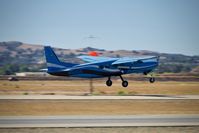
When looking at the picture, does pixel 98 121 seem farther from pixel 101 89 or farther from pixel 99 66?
pixel 101 89

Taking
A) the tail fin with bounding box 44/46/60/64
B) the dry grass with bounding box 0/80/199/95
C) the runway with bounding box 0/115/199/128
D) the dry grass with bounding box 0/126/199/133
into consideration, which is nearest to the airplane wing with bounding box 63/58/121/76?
the tail fin with bounding box 44/46/60/64

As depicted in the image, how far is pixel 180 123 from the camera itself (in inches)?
1172

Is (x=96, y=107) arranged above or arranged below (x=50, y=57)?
below

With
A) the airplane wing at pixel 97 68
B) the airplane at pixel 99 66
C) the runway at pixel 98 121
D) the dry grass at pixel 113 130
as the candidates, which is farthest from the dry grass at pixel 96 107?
the airplane wing at pixel 97 68

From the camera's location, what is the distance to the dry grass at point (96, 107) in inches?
1450

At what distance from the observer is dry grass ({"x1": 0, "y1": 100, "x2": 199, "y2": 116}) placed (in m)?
36.8

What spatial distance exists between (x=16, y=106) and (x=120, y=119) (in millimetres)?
12604

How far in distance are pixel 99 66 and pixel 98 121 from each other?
32.9 meters

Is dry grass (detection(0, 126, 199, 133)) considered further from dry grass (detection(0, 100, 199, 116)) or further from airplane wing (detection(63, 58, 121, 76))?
airplane wing (detection(63, 58, 121, 76))

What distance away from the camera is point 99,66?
63.5m

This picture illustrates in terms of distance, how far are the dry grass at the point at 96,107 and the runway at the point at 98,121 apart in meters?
3.05

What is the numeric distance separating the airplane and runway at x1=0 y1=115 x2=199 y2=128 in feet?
87.6

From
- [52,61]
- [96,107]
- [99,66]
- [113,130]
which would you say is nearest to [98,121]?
[113,130]

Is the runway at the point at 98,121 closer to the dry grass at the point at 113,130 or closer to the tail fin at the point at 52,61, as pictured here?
the dry grass at the point at 113,130
